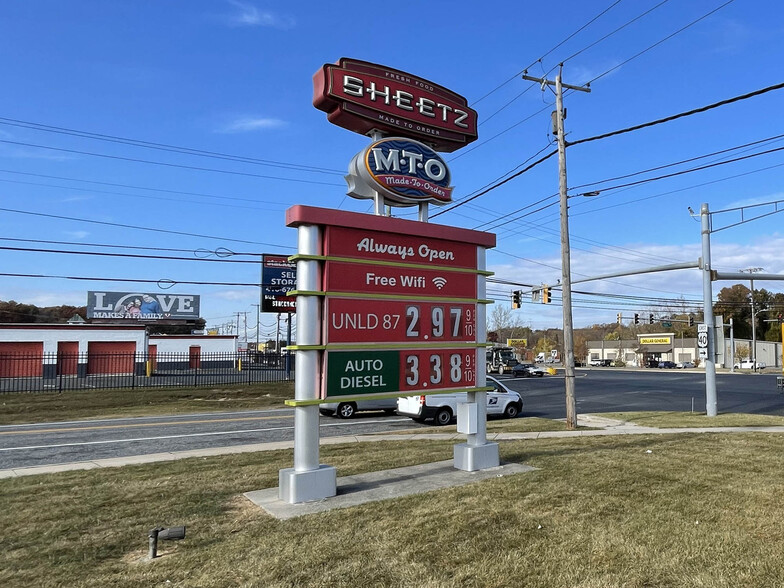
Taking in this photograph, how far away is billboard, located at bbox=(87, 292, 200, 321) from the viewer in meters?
57.1

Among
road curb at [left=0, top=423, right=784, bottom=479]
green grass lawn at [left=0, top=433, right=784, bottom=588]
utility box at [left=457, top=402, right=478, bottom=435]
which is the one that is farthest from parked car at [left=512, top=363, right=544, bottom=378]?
utility box at [left=457, top=402, right=478, bottom=435]

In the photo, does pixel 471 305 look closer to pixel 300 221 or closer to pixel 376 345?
pixel 376 345

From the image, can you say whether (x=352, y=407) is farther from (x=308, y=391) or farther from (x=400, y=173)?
(x=308, y=391)

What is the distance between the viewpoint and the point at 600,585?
4270mm

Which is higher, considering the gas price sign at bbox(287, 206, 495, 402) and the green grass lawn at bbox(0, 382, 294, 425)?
the gas price sign at bbox(287, 206, 495, 402)

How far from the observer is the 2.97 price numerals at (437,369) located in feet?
26.0

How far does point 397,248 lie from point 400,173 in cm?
136

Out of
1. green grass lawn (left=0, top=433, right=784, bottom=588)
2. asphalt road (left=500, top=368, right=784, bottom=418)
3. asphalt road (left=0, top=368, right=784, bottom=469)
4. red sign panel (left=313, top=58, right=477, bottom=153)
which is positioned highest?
red sign panel (left=313, top=58, right=477, bottom=153)

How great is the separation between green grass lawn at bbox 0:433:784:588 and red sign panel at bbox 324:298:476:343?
86.7 inches

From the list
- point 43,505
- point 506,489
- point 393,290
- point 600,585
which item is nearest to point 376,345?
point 393,290

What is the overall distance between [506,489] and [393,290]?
314 cm

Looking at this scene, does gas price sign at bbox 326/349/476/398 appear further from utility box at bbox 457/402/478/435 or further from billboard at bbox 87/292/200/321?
billboard at bbox 87/292/200/321

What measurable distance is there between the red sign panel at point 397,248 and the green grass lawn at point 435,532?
131 inches

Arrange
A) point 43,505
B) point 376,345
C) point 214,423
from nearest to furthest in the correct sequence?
1. point 43,505
2. point 376,345
3. point 214,423
